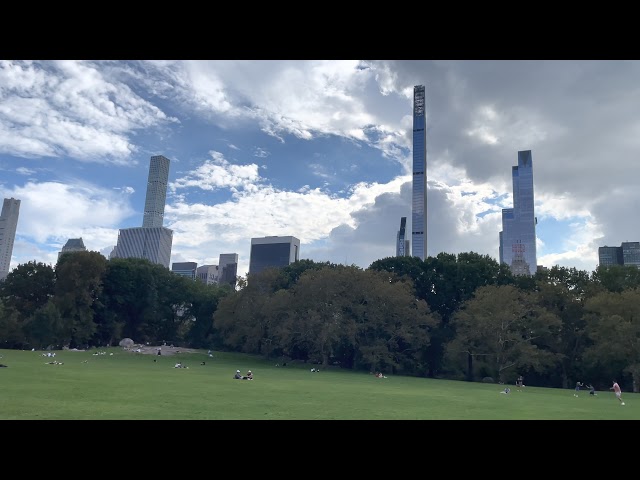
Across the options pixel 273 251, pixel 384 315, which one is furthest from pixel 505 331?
pixel 273 251

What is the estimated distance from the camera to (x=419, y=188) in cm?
16088

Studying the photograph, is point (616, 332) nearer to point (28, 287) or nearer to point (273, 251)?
point (28, 287)

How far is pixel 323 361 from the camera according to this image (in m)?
44.7

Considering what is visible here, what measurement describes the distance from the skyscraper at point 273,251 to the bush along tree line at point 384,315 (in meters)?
118

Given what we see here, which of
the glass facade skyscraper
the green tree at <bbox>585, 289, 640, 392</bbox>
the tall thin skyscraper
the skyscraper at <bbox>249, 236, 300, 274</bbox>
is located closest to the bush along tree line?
the green tree at <bbox>585, 289, 640, 392</bbox>

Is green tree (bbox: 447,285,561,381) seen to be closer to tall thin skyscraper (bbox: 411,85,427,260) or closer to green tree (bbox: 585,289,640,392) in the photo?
green tree (bbox: 585,289,640,392)

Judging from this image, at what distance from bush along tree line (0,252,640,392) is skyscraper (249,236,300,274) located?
4640 inches

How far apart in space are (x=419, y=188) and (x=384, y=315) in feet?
412

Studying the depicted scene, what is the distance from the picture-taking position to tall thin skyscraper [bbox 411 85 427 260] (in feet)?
529
